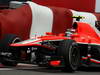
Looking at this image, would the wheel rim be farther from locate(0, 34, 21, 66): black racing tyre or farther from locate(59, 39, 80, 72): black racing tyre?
locate(0, 34, 21, 66): black racing tyre

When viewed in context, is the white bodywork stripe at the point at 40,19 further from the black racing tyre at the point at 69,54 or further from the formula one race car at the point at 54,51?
the black racing tyre at the point at 69,54

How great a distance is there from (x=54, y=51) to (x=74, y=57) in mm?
553

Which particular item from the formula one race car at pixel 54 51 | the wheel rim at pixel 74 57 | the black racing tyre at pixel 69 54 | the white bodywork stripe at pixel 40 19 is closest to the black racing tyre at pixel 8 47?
the formula one race car at pixel 54 51

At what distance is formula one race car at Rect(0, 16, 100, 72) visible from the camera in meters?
10.3

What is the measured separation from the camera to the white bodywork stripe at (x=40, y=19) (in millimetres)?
13391

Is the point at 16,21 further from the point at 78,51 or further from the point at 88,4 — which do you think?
the point at 88,4

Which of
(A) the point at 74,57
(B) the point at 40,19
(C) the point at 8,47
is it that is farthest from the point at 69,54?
(B) the point at 40,19

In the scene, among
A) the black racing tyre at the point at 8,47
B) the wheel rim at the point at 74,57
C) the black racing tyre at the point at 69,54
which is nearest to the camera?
the black racing tyre at the point at 69,54

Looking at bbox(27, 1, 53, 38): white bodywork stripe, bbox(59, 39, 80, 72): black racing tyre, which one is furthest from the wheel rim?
bbox(27, 1, 53, 38): white bodywork stripe

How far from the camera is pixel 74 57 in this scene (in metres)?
10.7

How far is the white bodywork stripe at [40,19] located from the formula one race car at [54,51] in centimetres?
230

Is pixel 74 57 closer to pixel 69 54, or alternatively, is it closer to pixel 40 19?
pixel 69 54

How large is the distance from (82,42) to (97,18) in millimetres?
6866

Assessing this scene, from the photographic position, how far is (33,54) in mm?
10484
